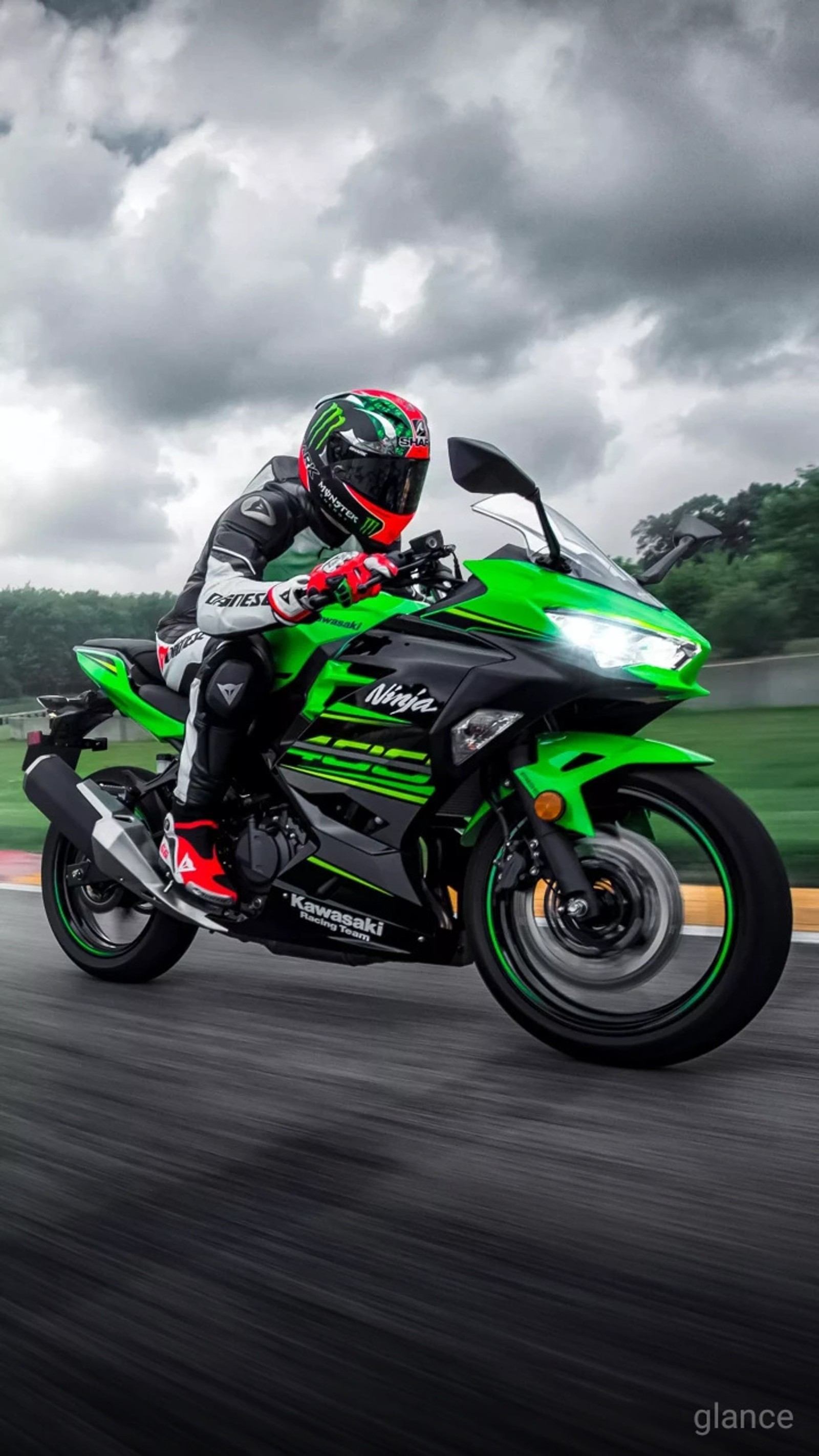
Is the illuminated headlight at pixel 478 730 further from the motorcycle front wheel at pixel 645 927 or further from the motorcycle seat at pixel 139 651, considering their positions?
the motorcycle seat at pixel 139 651

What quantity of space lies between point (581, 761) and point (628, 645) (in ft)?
0.97

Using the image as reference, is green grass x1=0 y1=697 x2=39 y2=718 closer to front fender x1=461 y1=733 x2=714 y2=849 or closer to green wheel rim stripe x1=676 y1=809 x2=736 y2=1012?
front fender x1=461 y1=733 x2=714 y2=849

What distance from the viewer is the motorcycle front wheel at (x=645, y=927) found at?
2.85m

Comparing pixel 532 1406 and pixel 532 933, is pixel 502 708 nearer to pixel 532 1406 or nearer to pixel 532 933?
pixel 532 933

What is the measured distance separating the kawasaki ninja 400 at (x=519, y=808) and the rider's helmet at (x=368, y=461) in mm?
240

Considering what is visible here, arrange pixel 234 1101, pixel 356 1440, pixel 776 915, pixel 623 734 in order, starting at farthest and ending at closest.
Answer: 1. pixel 623 734
2. pixel 234 1101
3. pixel 776 915
4. pixel 356 1440

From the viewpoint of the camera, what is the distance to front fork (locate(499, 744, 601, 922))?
3.00 m

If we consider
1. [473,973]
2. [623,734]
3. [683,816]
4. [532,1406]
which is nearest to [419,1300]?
[532,1406]

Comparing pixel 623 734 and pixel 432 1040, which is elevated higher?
pixel 623 734

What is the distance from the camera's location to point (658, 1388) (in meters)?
1.69

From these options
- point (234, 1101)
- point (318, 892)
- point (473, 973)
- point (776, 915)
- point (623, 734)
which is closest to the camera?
point (776, 915)

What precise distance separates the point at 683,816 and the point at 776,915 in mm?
291

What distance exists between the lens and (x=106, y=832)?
424cm

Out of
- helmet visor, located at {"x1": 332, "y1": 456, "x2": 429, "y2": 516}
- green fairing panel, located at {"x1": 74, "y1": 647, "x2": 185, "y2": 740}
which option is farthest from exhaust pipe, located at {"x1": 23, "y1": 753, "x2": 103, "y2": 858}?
helmet visor, located at {"x1": 332, "y1": 456, "x2": 429, "y2": 516}
